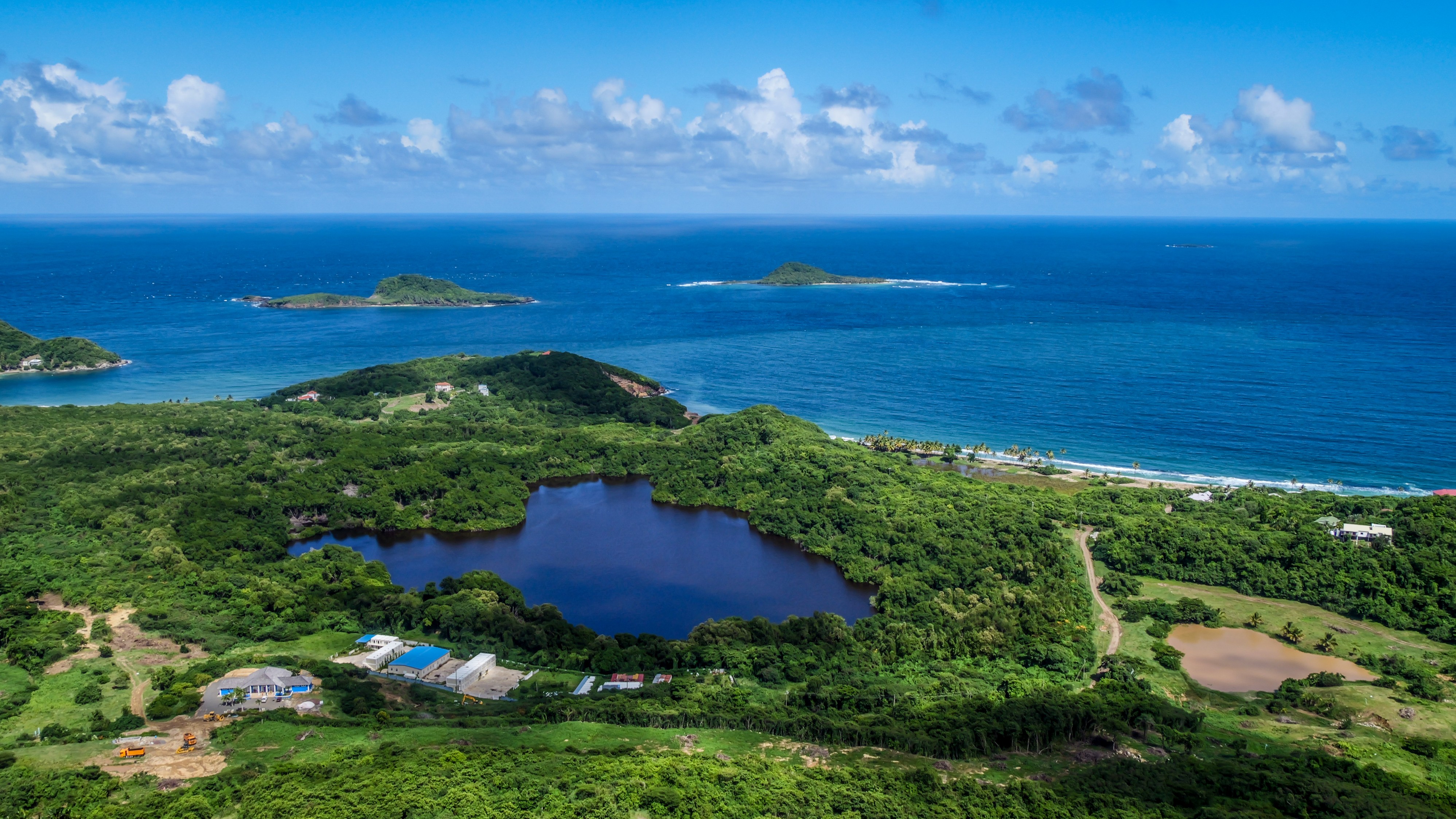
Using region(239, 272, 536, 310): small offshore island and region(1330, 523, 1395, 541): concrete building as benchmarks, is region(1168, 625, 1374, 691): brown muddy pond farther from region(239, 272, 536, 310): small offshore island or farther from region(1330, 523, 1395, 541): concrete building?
region(239, 272, 536, 310): small offshore island

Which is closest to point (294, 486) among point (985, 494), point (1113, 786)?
point (985, 494)

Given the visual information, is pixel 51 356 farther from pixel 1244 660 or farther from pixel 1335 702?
pixel 1335 702

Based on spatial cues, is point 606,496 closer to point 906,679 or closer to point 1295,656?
point 906,679

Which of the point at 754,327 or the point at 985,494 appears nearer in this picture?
the point at 985,494

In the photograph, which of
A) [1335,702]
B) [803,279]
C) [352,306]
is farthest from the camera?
[803,279]

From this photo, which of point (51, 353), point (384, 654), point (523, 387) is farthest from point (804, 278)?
point (384, 654)

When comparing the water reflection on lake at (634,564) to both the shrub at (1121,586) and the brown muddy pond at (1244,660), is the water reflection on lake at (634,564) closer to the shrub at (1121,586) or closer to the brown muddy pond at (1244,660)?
the shrub at (1121,586)

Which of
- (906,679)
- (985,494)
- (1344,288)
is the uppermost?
(1344,288)

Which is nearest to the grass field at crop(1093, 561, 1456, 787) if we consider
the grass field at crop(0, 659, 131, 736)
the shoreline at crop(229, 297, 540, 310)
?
the grass field at crop(0, 659, 131, 736)
